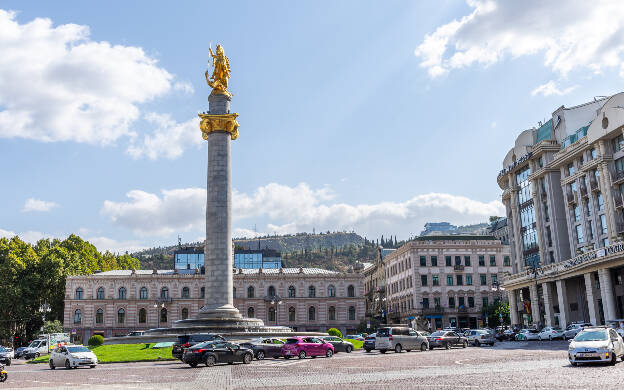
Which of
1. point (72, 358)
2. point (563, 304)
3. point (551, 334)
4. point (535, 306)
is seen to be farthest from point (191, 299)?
point (72, 358)

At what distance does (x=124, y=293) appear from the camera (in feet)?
299

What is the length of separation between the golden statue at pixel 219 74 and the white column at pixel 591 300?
3929 centimetres

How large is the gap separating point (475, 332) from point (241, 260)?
7182cm

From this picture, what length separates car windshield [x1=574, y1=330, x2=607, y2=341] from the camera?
25333 mm

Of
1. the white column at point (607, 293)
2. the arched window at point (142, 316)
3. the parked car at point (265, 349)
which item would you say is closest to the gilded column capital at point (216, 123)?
the parked car at point (265, 349)

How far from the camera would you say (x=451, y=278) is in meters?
91.8

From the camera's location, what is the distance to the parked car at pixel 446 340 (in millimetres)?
47562

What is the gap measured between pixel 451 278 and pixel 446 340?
45.1 metres

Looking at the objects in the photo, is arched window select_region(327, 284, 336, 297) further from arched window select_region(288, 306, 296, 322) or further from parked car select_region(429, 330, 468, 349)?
parked car select_region(429, 330, 468, 349)

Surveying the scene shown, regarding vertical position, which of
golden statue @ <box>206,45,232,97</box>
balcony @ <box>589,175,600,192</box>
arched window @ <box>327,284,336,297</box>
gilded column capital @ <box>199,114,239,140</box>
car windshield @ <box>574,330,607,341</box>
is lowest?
car windshield @ <box>574,330,607,341</box>

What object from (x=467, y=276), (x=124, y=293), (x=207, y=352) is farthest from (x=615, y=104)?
(x=124, y=293)

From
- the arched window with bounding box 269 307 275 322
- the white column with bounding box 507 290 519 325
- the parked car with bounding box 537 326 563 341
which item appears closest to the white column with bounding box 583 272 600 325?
the parked car with bounding box 537 326 563 341

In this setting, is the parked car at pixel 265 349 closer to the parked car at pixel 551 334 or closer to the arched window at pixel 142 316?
the parked car at pixel 551 334

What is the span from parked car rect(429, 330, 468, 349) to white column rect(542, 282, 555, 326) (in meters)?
23.4
